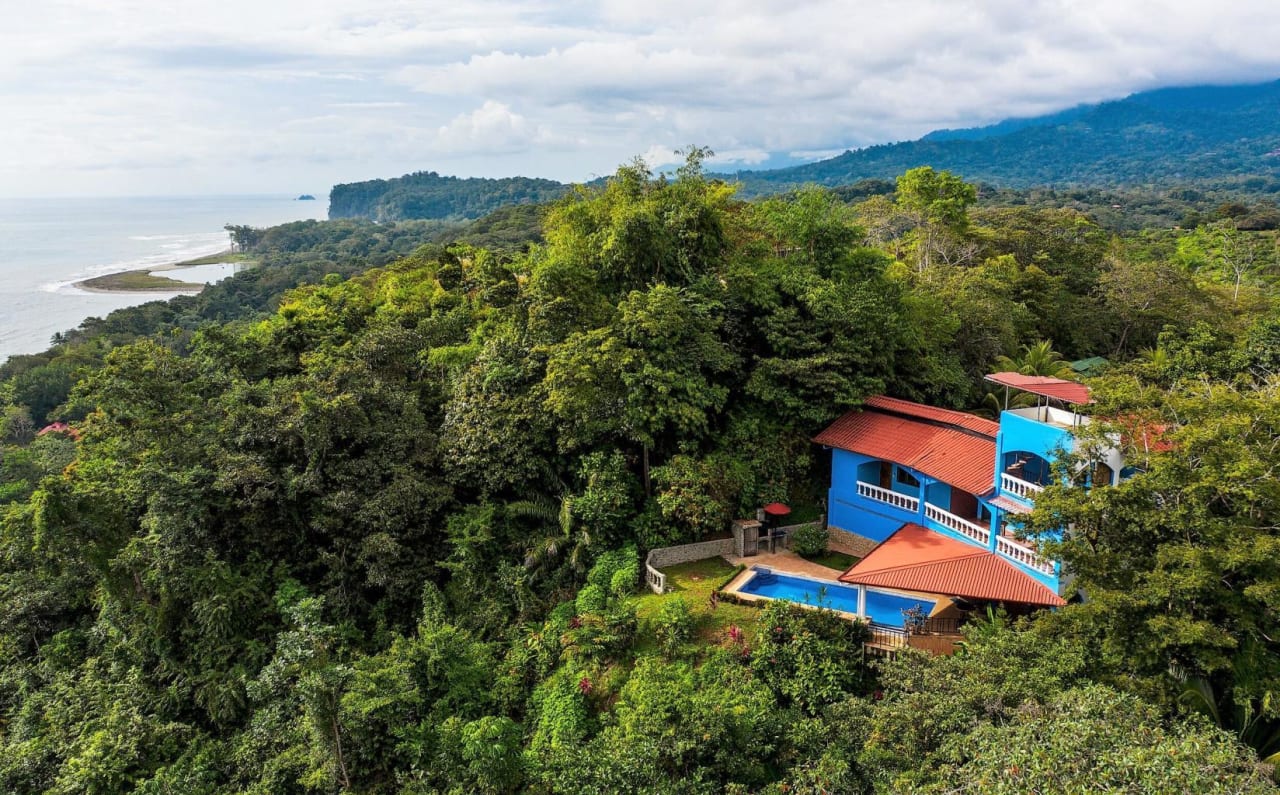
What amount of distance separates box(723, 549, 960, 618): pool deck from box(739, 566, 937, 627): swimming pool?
13 cm

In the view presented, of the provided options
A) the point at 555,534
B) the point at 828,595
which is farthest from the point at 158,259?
the point at 828,595

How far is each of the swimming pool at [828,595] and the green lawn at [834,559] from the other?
1.28 meters

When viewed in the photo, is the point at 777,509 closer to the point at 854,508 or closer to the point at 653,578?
the point at 854,508

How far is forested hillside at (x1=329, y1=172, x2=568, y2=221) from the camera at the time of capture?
17125cm

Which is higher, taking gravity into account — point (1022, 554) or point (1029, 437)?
point (1029, 437)

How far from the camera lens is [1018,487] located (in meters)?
13.9

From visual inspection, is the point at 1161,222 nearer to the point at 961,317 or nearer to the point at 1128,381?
the point at 961,317

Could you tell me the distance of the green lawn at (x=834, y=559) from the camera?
16.5 meters

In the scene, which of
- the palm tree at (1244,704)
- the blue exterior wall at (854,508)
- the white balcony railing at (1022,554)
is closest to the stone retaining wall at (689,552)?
the blue exterior wall at (854,508)

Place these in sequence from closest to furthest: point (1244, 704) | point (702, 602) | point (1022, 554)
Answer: point (1244, 704), point (1022, 554), point (702, 602)

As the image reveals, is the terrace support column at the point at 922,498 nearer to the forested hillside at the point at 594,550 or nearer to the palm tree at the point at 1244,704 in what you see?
the forested hillside at the point at 594,550

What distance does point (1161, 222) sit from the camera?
9369cm

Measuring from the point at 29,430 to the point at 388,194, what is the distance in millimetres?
162365

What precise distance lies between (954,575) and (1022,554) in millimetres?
1542
